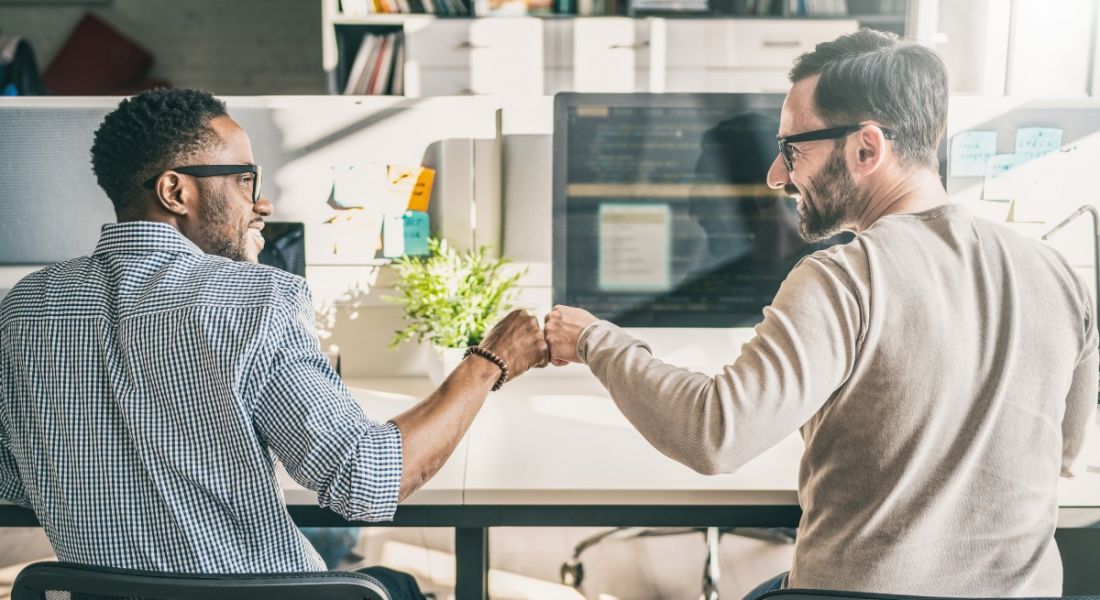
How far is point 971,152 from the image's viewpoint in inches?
66.8

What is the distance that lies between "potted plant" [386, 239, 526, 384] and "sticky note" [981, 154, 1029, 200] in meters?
0.94

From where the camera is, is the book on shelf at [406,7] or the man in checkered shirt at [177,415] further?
the book on shelf at [406,7]

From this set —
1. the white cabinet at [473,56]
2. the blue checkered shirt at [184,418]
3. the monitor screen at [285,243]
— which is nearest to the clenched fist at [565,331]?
the blue checkered shirt at [184,418]

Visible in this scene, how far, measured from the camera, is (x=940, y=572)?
93cm

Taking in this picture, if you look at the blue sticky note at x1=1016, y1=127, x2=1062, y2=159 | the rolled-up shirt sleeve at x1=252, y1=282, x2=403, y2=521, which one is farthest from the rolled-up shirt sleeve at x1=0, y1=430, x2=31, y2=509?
the blue sticky note at x1=1016, y1=127, x2=1062, y2=159

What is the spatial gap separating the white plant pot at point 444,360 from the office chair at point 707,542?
542 mm

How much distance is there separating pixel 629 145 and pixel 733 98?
19 cm

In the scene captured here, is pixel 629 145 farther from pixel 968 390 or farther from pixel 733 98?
pixel 968 390

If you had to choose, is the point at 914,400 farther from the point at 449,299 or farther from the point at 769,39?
the point at 769,39

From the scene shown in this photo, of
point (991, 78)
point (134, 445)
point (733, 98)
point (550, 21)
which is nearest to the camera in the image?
point (134, 445)

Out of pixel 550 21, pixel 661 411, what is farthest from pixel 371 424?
pixel 550 21

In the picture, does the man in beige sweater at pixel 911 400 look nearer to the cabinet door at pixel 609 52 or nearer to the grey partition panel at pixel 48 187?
the grey partition panel at pixel 48 187

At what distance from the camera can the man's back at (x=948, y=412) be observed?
0.90 meters

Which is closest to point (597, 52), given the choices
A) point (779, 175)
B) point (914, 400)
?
point (779, 175)
